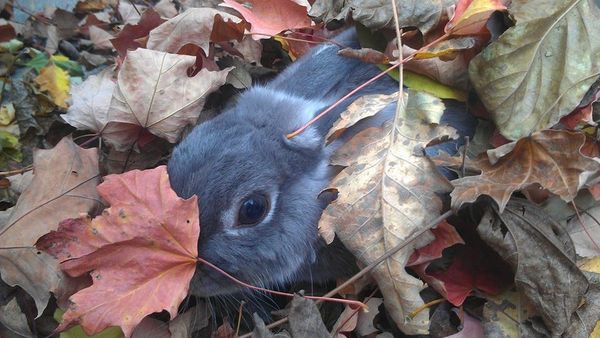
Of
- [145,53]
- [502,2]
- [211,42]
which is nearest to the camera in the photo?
[502,2]

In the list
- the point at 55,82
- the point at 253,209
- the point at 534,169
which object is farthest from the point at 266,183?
the point at 55,82

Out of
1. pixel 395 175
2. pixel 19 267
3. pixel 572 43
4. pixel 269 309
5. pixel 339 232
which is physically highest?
pixel 572 43

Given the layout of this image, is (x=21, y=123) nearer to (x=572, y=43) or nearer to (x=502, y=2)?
(x=502, y=2)

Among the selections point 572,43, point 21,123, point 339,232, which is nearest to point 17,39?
point 21,123

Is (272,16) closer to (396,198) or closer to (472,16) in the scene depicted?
(472,16)

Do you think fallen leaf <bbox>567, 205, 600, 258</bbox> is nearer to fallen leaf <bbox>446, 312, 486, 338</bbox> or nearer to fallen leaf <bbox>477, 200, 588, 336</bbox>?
fallen leaf <bbox>477, 200, 588, 336</bbox>
